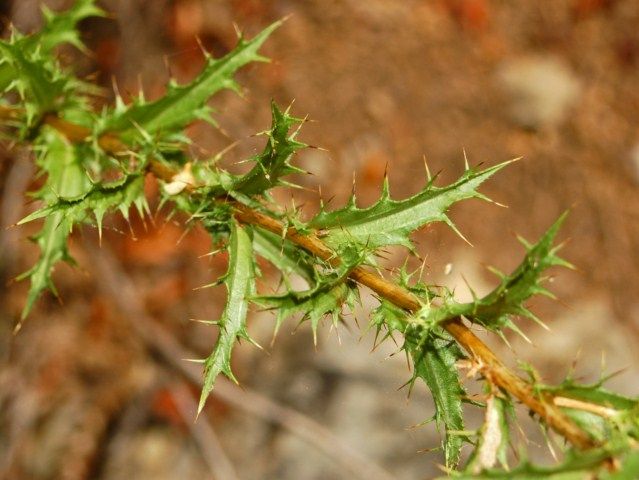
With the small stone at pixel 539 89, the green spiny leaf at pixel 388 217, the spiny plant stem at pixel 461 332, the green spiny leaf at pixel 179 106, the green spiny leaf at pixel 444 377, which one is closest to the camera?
the spiny plant stem at pixel 461 332

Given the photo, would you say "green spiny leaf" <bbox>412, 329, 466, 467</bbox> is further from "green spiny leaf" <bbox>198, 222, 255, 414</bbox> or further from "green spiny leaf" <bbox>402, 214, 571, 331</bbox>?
"green spiny leaf" <bbox>198, 222, 255, 414</bbox>

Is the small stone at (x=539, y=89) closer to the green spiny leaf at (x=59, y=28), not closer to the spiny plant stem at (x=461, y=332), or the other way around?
the green spiny leaf at (x=59, y=28)

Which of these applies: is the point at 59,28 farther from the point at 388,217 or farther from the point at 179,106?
the point at 388,217

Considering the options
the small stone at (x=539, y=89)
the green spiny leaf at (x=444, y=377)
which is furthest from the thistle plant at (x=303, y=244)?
the small stone at (x=539, y=89)

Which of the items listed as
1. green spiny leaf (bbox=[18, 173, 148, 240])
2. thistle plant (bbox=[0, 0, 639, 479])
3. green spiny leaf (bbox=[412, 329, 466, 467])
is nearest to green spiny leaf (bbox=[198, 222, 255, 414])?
thistle plant (bbox=[0, 0, 639, 479])

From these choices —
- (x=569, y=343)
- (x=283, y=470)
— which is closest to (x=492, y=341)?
(x=569, y=343)

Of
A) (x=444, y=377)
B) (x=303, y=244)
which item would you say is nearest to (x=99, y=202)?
(x=303, y=244)
